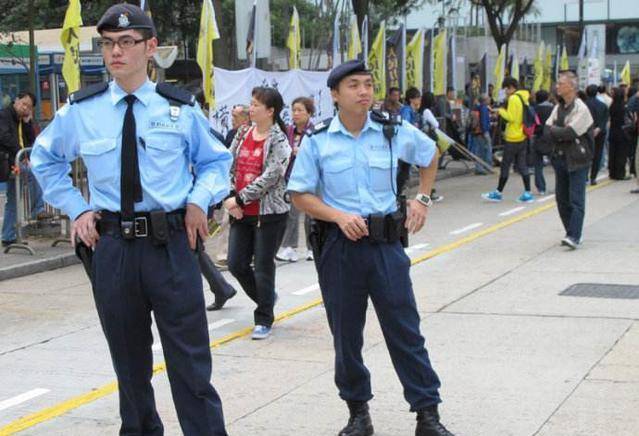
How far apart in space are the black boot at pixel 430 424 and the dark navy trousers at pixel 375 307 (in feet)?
0.11

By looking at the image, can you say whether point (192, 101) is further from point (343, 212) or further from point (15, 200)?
point (15, 200)

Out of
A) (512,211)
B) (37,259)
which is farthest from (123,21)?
(512,211)

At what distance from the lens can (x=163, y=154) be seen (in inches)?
170

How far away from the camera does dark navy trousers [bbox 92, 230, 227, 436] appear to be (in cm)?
432

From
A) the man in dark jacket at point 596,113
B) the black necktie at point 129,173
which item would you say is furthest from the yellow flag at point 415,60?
the black necktie at point 129,173

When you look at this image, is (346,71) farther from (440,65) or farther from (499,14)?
(499,14)

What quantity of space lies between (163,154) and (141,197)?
190 mm

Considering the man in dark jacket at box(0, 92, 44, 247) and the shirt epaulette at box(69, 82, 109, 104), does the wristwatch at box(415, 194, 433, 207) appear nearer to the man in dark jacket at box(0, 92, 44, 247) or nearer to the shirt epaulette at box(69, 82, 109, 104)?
the shirt epaulette at box(69, 82, 109, 104)

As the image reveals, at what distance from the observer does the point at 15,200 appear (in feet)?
41.1

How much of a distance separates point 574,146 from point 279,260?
332 cm

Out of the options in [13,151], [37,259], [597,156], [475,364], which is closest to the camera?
[475,364]

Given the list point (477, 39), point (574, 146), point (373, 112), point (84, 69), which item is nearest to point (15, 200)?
point (574, 146)

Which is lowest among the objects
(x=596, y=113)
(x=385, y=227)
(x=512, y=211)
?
(x=512, y=211)

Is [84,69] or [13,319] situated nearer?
[13,319]
